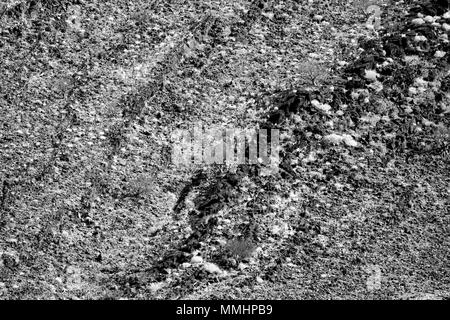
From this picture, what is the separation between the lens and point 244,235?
8.38 meters

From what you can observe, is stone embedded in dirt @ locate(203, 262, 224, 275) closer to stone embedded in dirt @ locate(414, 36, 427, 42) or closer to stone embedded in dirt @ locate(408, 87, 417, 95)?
stone embedded in dirt @ locate(408, 87, 417, 95)

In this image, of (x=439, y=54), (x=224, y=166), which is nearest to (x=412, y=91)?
(x=439, y=54)

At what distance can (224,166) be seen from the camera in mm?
9211

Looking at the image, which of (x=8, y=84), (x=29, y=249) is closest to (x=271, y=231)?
(x=29, y=249)

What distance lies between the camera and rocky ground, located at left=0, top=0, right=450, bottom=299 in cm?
808

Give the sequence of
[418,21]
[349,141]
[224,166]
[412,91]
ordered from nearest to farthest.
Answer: [224,166]
[349,141]
[412,91]
[418,21]

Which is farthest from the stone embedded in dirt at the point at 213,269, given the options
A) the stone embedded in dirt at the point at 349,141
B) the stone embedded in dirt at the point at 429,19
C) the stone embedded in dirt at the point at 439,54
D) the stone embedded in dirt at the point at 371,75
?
the stone embedded in dirt at the point at 429,19

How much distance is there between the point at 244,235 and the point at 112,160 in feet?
7.06

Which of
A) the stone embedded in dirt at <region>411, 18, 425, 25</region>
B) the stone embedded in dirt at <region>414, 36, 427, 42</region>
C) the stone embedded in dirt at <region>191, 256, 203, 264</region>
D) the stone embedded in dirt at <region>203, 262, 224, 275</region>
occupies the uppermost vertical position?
the stone embedded in dirt at <region>411, 18, 425, 25</region>

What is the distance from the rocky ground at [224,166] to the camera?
8.08 metres

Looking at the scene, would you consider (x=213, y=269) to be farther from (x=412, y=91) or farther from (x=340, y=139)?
(x=412, y=91)

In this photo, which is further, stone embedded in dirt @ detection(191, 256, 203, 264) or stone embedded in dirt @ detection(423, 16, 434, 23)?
stone embedded in dirt @ detection(423, 16, 434, 23)

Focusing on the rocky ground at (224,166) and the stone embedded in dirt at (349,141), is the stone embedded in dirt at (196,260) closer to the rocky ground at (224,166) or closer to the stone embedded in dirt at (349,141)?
the rocky ground at (224,166)

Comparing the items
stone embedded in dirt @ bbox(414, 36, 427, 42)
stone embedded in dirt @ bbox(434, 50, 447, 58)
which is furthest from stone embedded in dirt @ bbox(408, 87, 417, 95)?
stone embedded in dirt @ bbox(414, 36, 427, 42)
